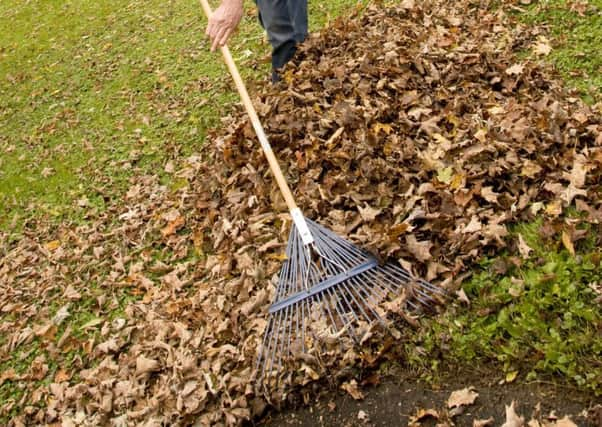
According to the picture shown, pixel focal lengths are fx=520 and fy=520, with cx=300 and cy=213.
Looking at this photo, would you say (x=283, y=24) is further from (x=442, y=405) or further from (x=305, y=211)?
(x=442, y=405)

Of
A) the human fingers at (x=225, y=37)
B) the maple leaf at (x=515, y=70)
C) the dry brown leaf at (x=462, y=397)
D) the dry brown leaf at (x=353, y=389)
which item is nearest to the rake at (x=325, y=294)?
the dry brown leaf at (x=353, y=389)

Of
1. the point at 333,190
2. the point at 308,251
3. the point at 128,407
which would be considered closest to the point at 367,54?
the point at 333,190

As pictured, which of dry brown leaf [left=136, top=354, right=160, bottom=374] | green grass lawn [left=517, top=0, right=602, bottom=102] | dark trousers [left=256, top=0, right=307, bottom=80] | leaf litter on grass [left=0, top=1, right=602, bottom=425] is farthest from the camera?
dark trousers [left=256, top=0, right=307, bottom=80]

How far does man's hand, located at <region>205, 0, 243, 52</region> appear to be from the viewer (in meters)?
3.28

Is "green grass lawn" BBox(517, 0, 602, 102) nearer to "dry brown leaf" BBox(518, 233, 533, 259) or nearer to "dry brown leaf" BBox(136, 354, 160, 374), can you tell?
"dry brown leaf" BBox(518, 233, 533, 259)

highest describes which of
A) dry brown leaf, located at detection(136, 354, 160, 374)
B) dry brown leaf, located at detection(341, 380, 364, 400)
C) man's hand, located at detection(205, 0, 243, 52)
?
man's hand, located at detection(205, 0, 243, 52)

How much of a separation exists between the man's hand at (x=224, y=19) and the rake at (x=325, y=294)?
1.36 metres

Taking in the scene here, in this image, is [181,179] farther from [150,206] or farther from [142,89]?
[142,89]

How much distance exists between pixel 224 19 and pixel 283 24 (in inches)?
33.8

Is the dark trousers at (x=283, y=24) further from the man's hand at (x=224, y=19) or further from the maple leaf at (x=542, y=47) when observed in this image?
the maple leaf at (x=542, y=47)

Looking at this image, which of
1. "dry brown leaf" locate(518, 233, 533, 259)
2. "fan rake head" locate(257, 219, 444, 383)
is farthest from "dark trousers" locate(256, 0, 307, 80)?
"dry brown leaf" locate(518, 233, 533, 259)

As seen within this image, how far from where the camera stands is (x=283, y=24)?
4039mm

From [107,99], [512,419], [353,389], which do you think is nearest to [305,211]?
[353,389]

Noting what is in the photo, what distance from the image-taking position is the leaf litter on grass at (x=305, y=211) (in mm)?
2639
